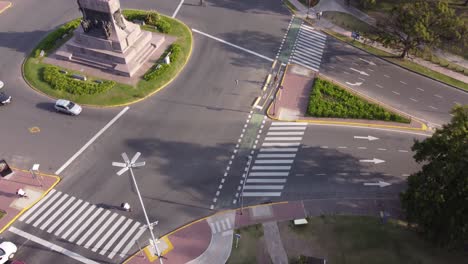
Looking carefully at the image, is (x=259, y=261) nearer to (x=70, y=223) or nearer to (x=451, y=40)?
(x=70, y=223)

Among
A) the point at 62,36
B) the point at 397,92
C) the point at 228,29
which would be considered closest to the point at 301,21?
the point at 228,29

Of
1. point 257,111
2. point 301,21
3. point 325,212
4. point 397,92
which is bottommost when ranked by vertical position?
point 325,212

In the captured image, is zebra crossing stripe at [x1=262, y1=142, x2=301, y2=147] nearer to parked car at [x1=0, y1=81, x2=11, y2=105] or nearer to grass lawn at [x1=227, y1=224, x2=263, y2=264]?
grass lawn at [x1=227, y1=224, x2=263, y2=264]

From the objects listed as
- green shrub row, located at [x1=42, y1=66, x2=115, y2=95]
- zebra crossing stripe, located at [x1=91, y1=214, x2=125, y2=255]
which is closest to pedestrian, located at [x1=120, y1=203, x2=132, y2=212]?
zebra crossing stripe, located at [x1=91, y1=214, x2=125, y2=255]

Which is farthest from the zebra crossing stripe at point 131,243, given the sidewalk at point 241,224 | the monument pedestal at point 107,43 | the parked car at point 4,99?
the parked car at point 4,99

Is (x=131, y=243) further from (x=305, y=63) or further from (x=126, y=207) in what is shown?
(x=305, y=63)

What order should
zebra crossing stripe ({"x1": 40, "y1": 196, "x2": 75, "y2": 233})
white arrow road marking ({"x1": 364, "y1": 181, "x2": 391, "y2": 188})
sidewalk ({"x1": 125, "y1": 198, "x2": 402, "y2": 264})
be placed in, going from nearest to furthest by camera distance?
sidewalk ({"x1": 125, "y1": 198, "x2": 402, "y2": 264}) < zebra crossing stripe ({"x1": 40, "y1": 196, "x2": 75, "y2": 233}) < white arrow road marking ({"x1": 364, "y1": 181, "x2": 391, "y2": 188})
